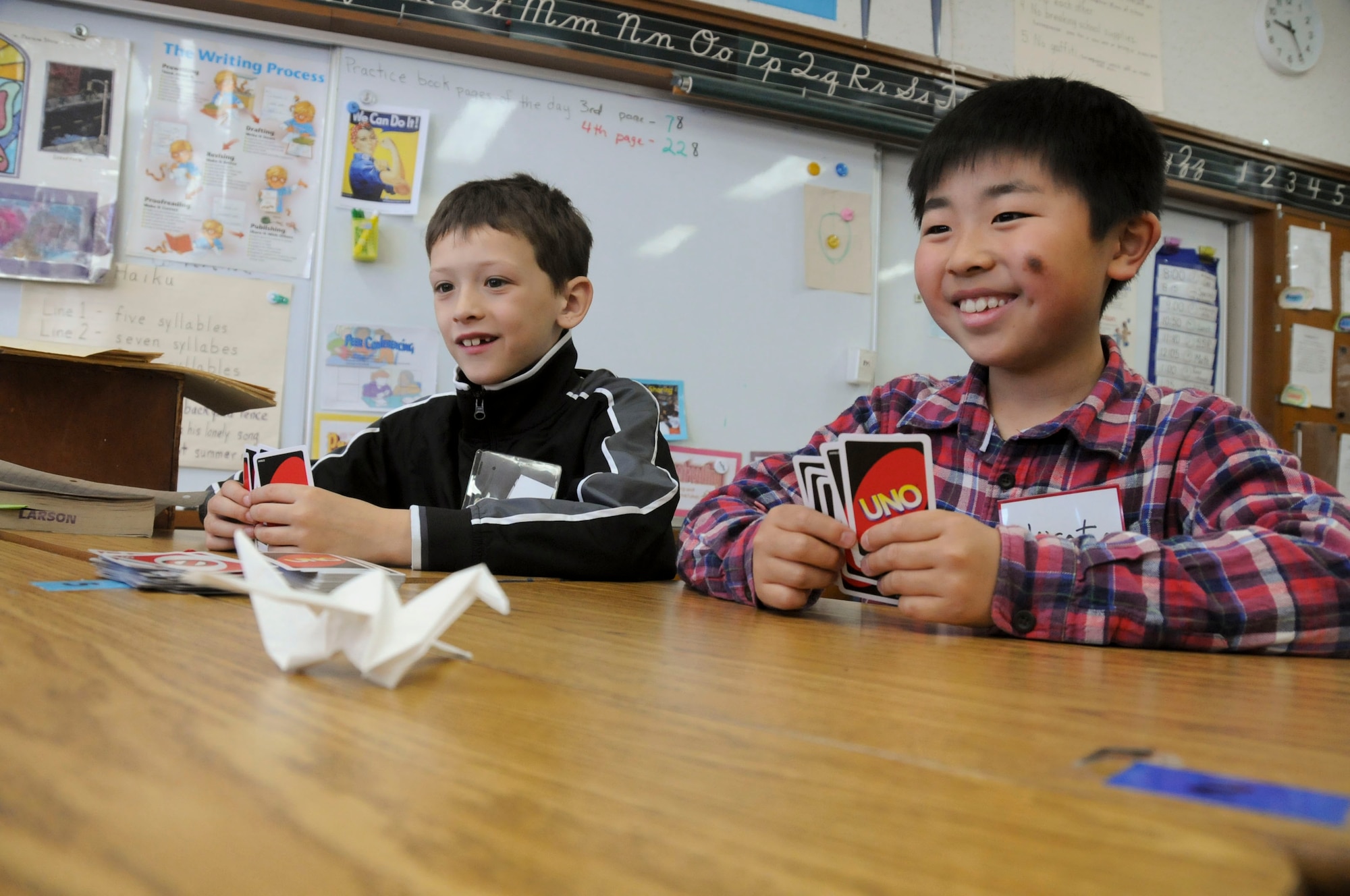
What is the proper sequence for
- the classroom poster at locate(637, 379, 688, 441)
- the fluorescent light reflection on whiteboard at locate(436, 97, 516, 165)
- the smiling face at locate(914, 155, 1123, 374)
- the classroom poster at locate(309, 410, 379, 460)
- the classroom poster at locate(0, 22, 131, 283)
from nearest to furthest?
the smiling face at locate(914, 155, 1123, 374), the classroom poster at locate(0, 22, 131, 283), the classroom poster at locate(309, 410, 379, 460), the fluorescent light reflection on whiteboard at locate(436, 97, 516, 165), the classroom poster at locate(637, 379, 688, 441)

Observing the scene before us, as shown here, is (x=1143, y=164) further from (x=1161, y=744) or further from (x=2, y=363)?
(x=2, y=363)

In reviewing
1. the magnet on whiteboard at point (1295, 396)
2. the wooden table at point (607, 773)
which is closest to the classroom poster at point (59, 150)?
the wooden table at point (607, 773)

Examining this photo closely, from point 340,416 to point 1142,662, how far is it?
211 cm

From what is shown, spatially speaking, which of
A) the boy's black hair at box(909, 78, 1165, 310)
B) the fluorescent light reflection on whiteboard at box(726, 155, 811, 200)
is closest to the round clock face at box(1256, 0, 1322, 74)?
the fluorescent light reflection on whiteboard at box(726, 155, 811, 200)

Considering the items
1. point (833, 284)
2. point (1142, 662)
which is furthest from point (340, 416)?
point (1142, 662)

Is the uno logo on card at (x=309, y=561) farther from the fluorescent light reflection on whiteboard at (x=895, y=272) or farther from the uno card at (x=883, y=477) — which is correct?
the fluorescent light reflection on whiteboard at (x=895, y=272)

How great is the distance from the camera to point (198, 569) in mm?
703

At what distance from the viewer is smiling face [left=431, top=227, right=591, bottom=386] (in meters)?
1.48

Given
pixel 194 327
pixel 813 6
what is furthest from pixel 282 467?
pixel 813 6

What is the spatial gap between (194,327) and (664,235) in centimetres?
123

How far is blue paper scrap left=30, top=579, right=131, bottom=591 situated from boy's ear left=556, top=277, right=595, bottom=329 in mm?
964

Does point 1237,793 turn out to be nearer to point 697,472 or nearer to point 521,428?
point 521,428

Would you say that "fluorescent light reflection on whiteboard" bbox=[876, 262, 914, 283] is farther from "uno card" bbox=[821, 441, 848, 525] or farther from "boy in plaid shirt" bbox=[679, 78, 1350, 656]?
"uno card" bbox=[821, 441, 848, 525]

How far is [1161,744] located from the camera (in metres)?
0.33
